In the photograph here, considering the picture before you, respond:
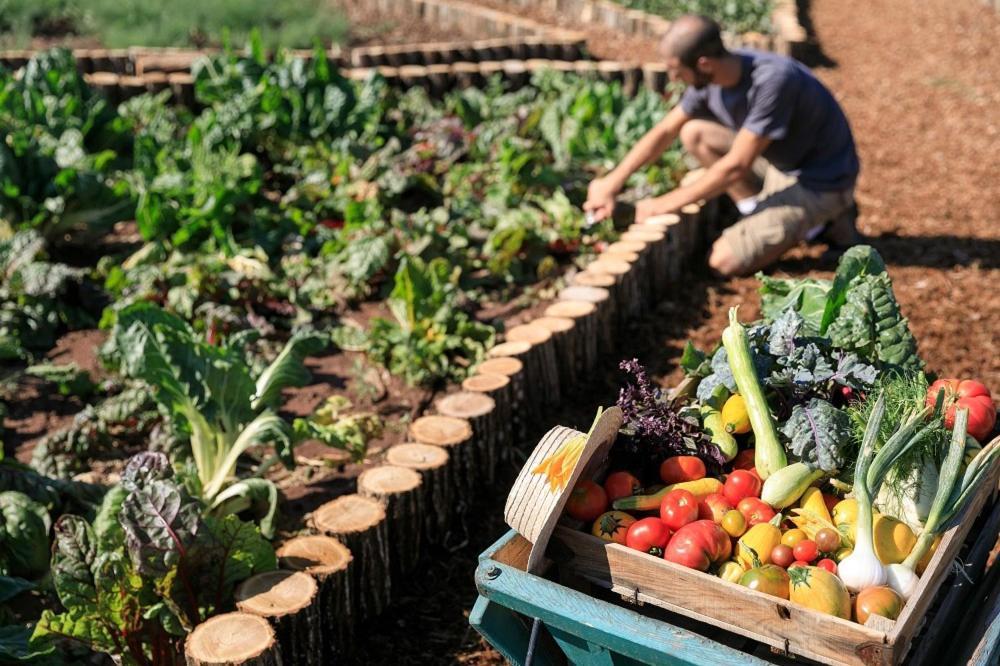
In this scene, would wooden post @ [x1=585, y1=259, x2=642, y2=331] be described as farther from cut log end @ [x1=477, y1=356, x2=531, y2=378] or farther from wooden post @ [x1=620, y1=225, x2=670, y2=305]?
cut log end @ [x1=477, y1=356, x2=531, y2=378]

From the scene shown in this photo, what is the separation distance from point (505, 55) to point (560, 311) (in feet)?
18.5

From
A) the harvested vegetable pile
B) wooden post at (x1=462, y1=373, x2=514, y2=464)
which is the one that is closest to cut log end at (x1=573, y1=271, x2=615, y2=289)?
wooden post at (x1=462, y1=373, x2=514, y2=464)

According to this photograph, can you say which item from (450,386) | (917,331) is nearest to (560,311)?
(450,386)

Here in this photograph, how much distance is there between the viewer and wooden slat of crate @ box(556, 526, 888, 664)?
2.40 meters

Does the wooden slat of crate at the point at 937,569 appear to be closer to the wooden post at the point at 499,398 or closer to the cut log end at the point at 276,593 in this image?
the cut log end at the point at 276,593

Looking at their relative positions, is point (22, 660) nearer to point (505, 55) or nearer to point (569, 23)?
point (505, 55)

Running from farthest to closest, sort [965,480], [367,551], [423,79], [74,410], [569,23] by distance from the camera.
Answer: [569,23] < [423,79] < [74,410] < [367,551] < [965,480]

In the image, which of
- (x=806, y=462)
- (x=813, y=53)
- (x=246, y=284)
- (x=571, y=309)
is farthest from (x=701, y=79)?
(x=813, y=53)

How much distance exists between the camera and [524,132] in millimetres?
7301

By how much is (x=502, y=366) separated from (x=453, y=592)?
999 mm

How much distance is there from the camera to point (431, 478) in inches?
148

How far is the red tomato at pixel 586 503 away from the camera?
2.84 m

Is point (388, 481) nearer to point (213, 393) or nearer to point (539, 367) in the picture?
point (213, 393)

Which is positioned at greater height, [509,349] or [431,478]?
[509,349]
